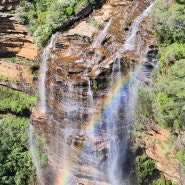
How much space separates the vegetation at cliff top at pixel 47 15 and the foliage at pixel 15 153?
15.6ft

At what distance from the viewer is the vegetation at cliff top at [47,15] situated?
52.8 ft

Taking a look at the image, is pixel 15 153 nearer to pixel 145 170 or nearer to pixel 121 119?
pixel 121 119

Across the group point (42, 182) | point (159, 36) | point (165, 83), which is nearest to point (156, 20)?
point (159, 36)

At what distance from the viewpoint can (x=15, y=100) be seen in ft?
62.7

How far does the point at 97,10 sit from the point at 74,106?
14.9 ft

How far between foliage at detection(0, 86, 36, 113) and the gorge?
75 centimetres

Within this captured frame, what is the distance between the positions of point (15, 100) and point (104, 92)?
22.1 ft

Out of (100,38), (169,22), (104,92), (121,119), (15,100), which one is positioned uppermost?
(169,22)

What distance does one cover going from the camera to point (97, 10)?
16.5 metres

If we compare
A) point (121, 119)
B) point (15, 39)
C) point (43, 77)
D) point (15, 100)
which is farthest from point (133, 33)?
point (15, 100)

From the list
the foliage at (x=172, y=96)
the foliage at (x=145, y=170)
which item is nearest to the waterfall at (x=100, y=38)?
the foliage at (x=172, y=96)

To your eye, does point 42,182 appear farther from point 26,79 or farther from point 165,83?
point 165,83

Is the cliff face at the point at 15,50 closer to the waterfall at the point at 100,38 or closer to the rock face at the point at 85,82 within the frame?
the rock face at the point at 85,82

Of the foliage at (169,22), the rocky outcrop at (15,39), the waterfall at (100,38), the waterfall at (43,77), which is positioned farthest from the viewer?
the rocky outcrop at (15,39)
